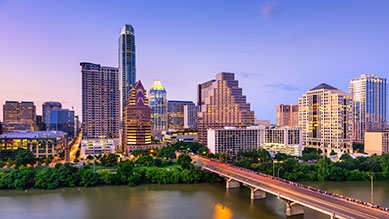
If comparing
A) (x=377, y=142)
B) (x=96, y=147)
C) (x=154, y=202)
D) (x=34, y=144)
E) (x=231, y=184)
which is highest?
(x=34, y=144)

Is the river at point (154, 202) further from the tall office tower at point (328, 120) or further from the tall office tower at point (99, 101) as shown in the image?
the tall office tower at point (99, 101)

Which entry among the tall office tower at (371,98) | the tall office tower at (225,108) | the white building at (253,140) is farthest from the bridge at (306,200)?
the tall office tower at (371,98)

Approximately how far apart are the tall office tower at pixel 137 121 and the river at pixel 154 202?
5741cm

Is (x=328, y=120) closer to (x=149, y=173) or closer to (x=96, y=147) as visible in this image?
(x=149, y=173)

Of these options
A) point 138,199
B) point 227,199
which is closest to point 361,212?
point 227,199

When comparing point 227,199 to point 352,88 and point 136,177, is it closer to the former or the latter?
point 136,177

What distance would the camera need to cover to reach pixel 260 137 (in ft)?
342

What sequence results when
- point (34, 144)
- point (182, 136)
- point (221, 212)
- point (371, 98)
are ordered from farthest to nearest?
point (371, 98) < point (182, 136) < point (34, 144) < point (221, 212)

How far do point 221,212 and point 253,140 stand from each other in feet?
208

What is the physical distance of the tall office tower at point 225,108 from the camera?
117m

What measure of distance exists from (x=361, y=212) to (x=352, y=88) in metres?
182

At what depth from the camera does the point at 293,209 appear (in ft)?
131

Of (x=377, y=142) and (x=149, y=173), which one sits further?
(x=377, y=142)

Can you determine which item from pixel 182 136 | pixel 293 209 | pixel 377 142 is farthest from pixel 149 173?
pixel 377 142
